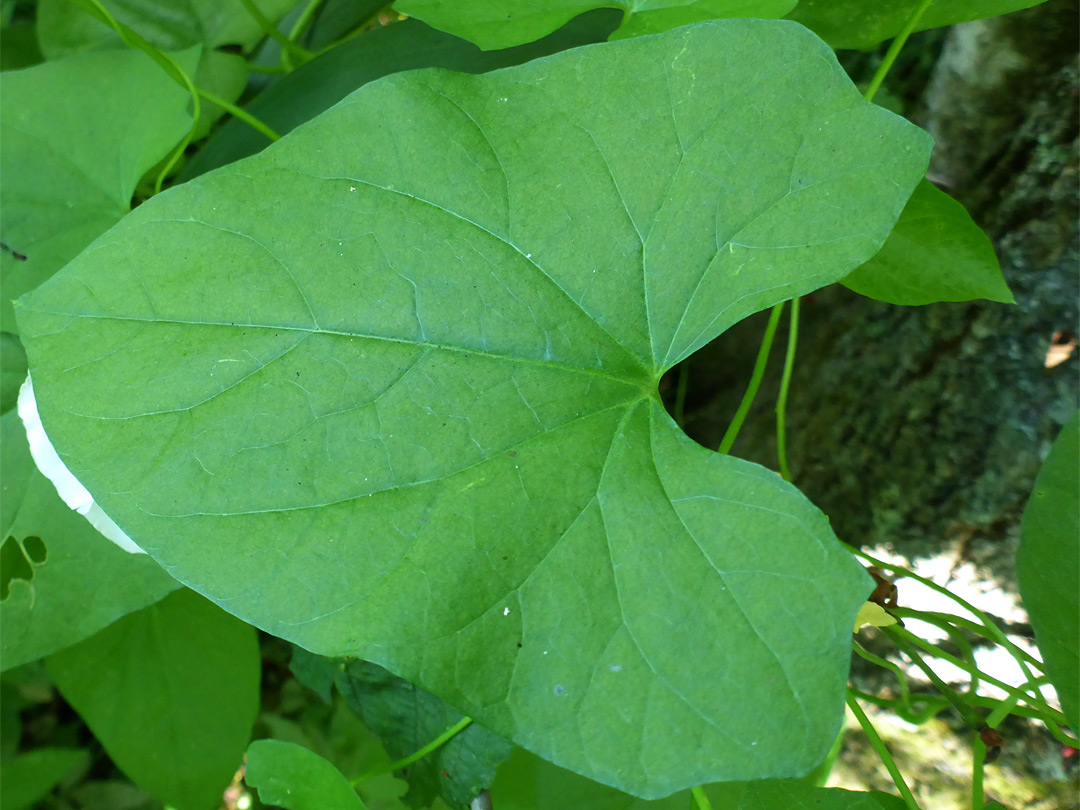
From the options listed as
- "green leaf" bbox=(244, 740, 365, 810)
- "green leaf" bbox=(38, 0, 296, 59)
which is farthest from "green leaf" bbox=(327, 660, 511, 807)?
"green leaf" bbox=(38, 0, 296, 59)

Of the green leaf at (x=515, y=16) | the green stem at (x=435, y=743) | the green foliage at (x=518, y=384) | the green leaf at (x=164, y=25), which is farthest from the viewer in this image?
the green leaf at (x=164, y=25)

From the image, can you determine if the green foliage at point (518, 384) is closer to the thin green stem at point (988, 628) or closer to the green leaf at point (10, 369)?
the thin green stem at point (988, 628)

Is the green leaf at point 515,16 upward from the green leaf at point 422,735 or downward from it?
upward

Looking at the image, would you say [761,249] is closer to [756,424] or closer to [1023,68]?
[1023,68]

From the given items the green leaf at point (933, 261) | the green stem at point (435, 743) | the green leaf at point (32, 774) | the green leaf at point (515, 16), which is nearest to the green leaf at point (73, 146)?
the green leaf at point (515, 16)

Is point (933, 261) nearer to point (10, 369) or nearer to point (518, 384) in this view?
point (518, 384)

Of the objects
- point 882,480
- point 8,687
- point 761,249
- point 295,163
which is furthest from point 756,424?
point 8,687

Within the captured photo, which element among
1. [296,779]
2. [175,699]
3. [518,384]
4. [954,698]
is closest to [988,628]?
[954,698]
